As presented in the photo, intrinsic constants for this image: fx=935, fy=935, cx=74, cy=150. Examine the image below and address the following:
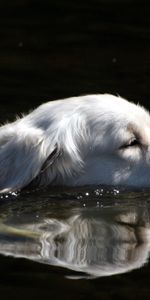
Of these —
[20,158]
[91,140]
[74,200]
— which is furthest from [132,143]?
[20,158]

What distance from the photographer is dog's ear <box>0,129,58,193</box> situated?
675 cm

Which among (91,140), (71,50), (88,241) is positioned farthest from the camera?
(71,50)

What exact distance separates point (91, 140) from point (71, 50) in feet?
15.8

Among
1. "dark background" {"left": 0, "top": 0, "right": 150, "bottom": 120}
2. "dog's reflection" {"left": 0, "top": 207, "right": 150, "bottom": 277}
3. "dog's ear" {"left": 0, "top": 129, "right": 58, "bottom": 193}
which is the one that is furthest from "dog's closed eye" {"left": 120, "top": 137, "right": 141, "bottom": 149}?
"dark background" {"left": 0, "top": 0, "right": 150, "bottom": 120}

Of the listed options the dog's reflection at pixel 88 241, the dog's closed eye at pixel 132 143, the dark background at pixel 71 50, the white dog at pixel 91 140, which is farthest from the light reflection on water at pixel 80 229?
the dark background at pixel 71 50

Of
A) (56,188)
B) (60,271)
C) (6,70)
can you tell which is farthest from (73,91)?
(60,271)

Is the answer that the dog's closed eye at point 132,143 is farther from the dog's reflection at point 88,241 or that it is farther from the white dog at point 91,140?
the dog's reflection at point 88,241

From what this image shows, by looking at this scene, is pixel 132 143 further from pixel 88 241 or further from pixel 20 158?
pixel 88 241

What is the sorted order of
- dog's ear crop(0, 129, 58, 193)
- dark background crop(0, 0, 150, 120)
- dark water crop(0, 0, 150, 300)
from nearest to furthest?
1. dark water crop(0, 0, 150, 300)
2. dog's ear crop(0, 129, 58, 193)
3. dark background crop(0, 0, 150, 120)

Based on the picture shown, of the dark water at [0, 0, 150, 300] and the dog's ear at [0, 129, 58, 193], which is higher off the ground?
the dog's ear at [0, 129, 58, 193]

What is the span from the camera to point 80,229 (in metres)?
6.43

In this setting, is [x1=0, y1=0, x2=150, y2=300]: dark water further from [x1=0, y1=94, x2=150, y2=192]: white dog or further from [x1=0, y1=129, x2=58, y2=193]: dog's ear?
[x1=0, y1=129, x2=58, y2=193]: dog's ear

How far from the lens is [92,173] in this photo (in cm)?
712

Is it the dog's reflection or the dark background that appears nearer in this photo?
the dog's reflection
